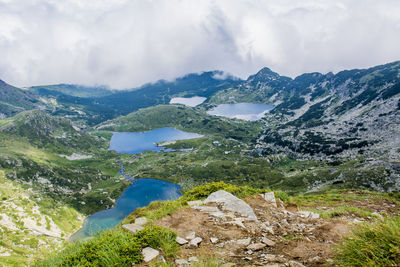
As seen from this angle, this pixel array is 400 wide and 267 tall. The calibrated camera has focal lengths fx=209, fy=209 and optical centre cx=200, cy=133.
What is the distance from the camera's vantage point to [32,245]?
8388 cm

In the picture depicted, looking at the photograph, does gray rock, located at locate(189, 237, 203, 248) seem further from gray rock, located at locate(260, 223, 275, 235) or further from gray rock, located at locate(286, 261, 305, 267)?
gray rock, located at locate(286, 261, 305, 267)

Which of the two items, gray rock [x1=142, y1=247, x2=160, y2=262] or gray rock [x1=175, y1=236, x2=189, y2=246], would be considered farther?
gray rock [x1=175, y1=236, x2=189, y2=246]

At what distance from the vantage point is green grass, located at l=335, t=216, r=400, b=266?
4.52 m

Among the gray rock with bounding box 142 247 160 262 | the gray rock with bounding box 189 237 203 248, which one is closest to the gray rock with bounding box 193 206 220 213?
the gray rock with bounding box 189 237 203 248

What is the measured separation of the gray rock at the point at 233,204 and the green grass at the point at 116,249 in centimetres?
508

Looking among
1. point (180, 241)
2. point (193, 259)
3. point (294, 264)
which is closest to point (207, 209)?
point (180, 241)

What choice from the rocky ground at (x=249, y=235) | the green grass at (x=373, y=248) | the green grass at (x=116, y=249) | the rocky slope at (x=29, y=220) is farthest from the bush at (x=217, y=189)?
the rocky slope at (x=29, y=220)

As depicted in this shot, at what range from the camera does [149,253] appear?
733cm

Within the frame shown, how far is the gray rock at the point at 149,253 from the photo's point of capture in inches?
278

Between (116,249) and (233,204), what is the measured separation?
7.67 metres

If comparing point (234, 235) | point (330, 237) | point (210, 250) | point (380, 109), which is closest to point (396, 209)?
point (330, 237)

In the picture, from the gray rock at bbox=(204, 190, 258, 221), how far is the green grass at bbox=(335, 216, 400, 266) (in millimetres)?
6142

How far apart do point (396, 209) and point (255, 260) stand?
1848 cm

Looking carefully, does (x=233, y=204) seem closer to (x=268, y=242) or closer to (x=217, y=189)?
(x=268, y=242)
